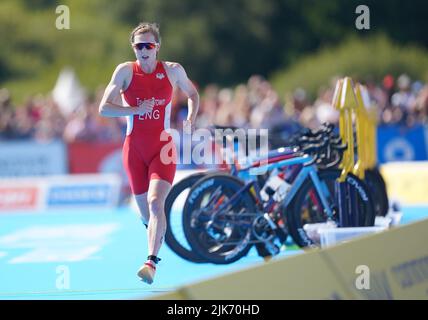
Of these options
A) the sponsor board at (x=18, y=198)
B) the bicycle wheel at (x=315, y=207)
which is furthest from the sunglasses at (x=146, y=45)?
the sponsor board at (x=18, y=198)

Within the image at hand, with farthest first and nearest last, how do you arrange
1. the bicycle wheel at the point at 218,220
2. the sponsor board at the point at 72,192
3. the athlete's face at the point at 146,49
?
the sponsor board at the point at 72,192 < the bicycle wheel at the point at 218,220 < the athlete's face at the point at 146,49

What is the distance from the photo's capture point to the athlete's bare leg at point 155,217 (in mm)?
9359

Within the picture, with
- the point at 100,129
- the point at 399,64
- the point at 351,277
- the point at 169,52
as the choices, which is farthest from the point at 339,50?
the point at 351,277

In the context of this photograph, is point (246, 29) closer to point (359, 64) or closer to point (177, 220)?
point (359, 64)

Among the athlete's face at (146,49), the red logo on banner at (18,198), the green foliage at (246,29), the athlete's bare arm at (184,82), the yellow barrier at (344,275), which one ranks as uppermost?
the green foliage at (246,29)

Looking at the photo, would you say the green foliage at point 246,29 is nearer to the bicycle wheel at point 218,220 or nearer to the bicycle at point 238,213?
the bicycle at point 238,213

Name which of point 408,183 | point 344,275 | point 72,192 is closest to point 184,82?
point 344,275

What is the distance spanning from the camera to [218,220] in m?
11.0

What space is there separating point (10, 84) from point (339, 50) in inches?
800

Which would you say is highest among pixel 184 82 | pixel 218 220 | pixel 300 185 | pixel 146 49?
pixel 146 49

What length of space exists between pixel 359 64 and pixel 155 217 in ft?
108

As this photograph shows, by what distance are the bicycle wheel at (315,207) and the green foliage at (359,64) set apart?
28225mm

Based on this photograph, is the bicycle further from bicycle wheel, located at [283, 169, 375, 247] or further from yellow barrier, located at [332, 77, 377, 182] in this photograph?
yellow barrier, located at [332, 77, 377, 182]
